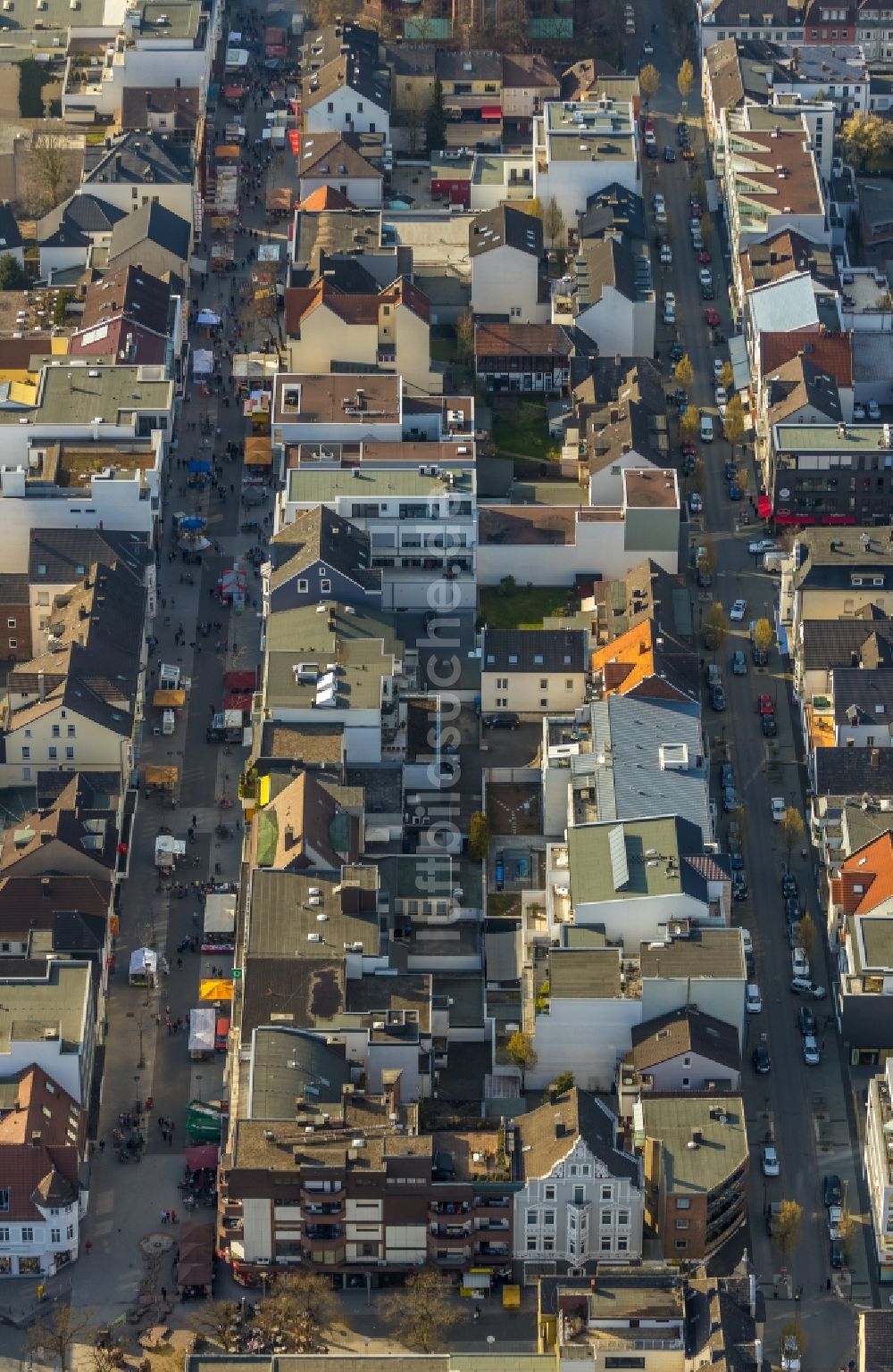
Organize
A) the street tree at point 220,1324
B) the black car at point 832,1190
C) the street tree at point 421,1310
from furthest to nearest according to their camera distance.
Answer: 1. the black car at point 832,1190
2. the street tree at point 220,1324
3. the street tree at point 421,1310

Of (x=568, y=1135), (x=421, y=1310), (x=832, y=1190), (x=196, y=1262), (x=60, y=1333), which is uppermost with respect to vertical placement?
(x=568, y=1135)

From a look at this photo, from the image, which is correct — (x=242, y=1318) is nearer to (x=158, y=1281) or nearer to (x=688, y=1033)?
(x=158, y=1281)

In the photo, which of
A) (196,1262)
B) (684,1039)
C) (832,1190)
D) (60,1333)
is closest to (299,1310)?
(196,1262)

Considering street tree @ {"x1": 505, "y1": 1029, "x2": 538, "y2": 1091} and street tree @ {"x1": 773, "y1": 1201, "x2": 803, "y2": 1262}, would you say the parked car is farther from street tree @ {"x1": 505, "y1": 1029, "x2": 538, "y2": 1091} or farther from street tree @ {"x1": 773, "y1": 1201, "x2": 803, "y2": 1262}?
street tree @ {"x1": 505, "y1": 1029, "x2": 538, "y2": 1091}

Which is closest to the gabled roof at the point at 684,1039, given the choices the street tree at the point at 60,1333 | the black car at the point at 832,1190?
the black car at the point at 832,1190

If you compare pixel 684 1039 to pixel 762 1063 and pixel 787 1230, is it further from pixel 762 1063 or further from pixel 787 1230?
pixel 787 1230

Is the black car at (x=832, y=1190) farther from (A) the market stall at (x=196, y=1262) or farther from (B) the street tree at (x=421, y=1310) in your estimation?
(A) the market stall at (x=196, y=1262)
